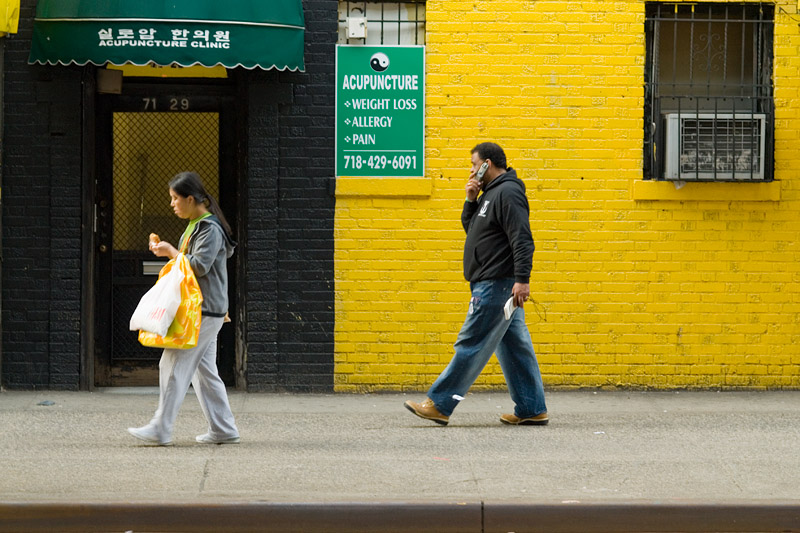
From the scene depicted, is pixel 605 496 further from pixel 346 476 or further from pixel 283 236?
pixel 283 236

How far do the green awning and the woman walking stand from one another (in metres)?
1.83

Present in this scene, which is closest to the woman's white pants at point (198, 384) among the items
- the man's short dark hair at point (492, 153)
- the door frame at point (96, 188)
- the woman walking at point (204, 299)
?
the woman walking at point (204, 299)

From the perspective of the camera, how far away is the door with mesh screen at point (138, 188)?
9719 mm

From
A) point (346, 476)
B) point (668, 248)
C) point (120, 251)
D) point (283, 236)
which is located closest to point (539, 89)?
point (668, 248)

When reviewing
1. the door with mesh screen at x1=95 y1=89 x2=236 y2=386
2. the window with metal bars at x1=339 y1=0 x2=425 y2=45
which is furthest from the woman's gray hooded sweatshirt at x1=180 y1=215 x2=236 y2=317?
the window with metal bars at x1=339 y1=0 x2=425 y2=45

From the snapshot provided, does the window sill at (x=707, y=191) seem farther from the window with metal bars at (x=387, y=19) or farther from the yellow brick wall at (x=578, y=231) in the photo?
the window with metal bars at (x=387, y=19)

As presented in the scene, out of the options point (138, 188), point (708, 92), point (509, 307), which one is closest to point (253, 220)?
point (138, 188)

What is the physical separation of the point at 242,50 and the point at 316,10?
38.4 inches

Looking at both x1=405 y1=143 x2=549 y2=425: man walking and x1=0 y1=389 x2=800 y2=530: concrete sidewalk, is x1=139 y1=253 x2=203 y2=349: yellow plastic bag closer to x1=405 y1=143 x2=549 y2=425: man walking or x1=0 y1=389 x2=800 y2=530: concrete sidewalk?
x1=0 y1=389 x2=800 y2=530: concrete sidewalk

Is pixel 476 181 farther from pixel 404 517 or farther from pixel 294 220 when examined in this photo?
pixel 404 517

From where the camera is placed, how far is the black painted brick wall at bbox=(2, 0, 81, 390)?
938 cm

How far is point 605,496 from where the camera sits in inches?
240

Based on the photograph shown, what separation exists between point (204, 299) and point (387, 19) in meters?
3.43

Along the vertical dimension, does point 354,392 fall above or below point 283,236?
below
